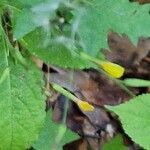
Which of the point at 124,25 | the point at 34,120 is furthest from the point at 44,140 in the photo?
the point at 124,25

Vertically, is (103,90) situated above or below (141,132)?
below

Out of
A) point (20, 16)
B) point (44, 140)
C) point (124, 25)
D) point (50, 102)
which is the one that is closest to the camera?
point (20, 16)

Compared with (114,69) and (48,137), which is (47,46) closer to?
(114,69)

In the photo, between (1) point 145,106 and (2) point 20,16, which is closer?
(2) point 20,16

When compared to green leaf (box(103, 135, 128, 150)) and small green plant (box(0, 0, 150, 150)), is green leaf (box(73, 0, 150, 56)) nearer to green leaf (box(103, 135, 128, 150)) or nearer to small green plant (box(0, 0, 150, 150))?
small green plant (box(0, 0, 150, 150))

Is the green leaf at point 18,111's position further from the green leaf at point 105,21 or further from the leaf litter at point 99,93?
the leaf litter at point 99,93

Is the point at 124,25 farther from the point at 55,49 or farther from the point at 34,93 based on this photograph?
the point at 34,93

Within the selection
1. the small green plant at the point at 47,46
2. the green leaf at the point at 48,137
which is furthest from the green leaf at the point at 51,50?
the green leaf at the point at 48,137

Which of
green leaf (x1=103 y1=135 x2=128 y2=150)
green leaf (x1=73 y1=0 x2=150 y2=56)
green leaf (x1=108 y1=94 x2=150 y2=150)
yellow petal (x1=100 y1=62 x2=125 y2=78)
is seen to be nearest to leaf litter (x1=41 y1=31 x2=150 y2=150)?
green leaf (x1=103 y1=135 x2=128 y2=150)
